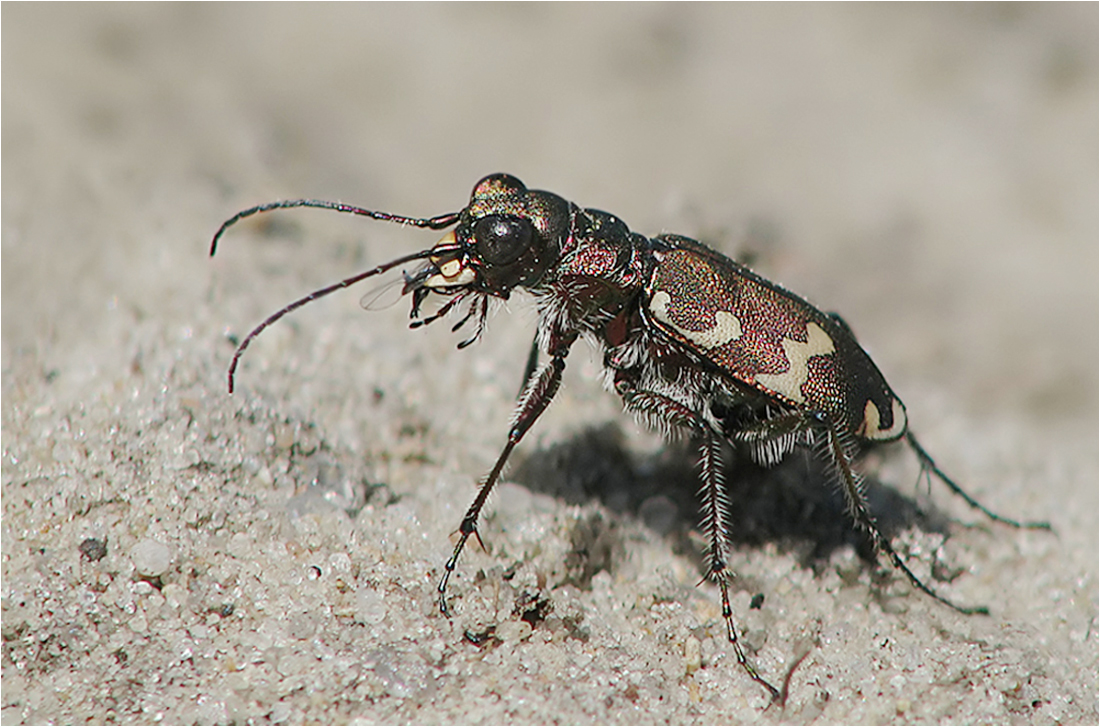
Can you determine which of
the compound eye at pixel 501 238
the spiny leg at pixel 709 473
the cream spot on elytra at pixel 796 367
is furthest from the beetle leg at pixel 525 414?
the cream spot on elytra at pixel 796 367

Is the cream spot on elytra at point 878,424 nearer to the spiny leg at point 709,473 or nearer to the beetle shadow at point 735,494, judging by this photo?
the beetle shadow at point 735,494

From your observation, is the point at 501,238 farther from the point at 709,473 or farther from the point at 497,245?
the point at 709,473

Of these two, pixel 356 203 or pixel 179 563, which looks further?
pixel 356 203

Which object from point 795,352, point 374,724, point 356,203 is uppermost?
point 356,203

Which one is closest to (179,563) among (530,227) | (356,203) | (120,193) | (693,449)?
(530,227)

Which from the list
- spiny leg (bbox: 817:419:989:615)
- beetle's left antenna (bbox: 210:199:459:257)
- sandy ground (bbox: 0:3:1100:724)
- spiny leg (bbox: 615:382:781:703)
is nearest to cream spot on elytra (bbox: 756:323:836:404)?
spiny leg (bbox: 817:419:989:615)

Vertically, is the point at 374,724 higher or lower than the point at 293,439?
lower

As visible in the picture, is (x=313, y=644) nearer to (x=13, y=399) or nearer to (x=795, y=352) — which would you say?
(x=13, y=399)

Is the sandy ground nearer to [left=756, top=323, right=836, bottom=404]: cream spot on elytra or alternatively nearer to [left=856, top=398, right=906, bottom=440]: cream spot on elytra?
[left=856, top=398, right=906, bottom=440]: cream spot on elytra
